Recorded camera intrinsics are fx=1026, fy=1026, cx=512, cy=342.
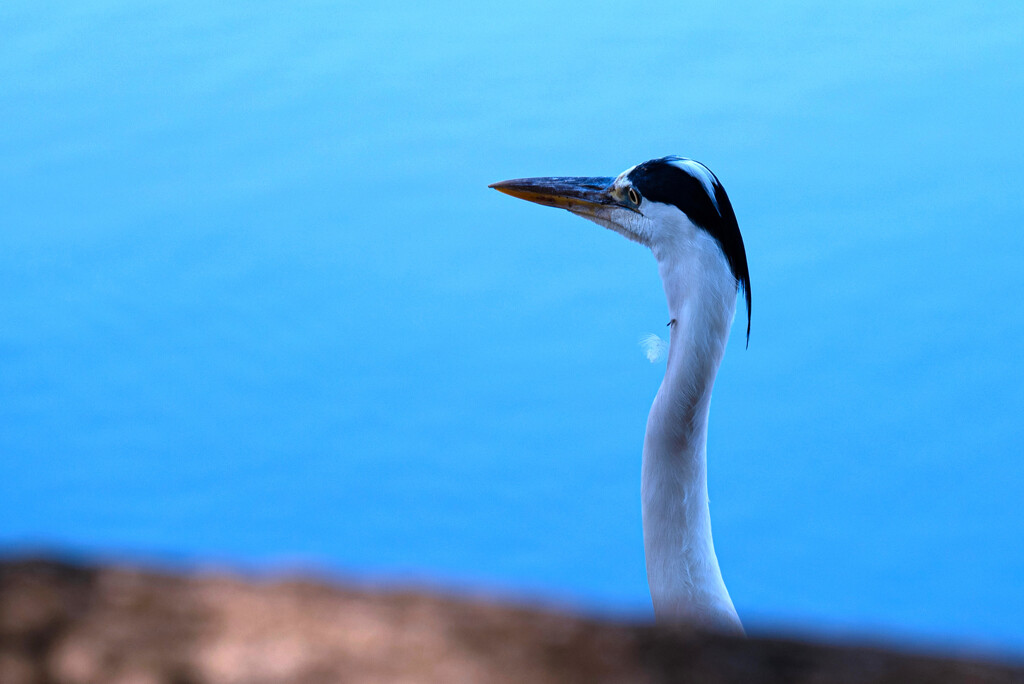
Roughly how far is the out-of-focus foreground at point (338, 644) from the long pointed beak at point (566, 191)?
4.85ft

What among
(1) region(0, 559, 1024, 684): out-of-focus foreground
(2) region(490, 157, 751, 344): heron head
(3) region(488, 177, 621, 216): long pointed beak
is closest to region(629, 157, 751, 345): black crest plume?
(2) region(490, 157, 751, 344): heron head

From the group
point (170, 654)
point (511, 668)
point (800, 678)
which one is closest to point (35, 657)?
point (170, 654)

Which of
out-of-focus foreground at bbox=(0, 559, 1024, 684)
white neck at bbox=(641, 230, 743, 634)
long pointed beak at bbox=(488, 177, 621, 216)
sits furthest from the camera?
long pointed beak at bbox=(488, 177, 621, 216)

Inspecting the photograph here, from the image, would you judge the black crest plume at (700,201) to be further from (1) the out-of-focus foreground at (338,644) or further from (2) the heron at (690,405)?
(1) the out-of-focus foreground at (338,644)

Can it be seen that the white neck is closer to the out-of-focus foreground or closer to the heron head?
the heron head

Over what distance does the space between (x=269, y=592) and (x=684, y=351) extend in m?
1.11

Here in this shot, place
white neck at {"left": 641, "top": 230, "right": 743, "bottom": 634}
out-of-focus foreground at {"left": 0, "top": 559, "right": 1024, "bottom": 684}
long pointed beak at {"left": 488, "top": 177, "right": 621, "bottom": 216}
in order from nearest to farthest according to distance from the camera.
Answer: out-of-focus foreground at {"left": 0, "top": 559, "right": 1024, "bottom": 684} → white neck at {"left": 641, "top": 230, "right": 743, "bottom": 634} → long pointed beak at {"left": 488, "top": 177, "right": 621, "bottom": 216}

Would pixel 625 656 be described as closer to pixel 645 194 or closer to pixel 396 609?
pixel 396 609

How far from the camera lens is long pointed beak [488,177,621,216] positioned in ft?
6.15

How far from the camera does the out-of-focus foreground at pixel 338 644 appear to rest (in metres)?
0.38

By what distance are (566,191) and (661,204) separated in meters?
0.30

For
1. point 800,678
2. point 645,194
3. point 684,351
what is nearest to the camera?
point 800,678

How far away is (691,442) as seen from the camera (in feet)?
4.92

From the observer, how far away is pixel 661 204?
5.46 ft
